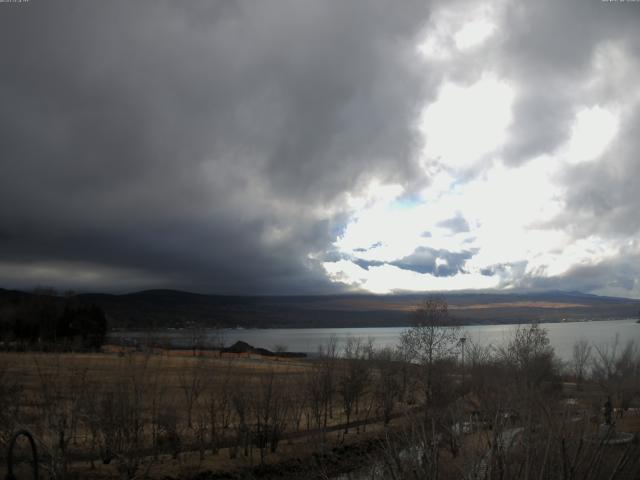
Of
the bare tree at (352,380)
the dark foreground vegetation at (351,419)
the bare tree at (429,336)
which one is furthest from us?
the bare tree at (429,336)

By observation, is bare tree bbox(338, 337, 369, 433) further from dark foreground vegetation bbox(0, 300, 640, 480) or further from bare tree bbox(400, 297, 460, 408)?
bare tree bbox(400, 297, 460, 408)

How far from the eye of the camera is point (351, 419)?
179 feet

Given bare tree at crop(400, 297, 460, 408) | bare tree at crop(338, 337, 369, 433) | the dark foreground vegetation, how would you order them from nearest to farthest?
the dark foreground vegetation → bare tree at crop(338, 337, 369, 433) → bare tree at crop(400, 297, 460, 408)

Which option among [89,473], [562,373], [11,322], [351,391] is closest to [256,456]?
[89,473]

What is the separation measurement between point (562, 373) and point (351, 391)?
27517mm

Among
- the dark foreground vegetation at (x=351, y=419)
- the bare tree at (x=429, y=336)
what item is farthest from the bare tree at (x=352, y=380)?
the bare tree at (x=429, y=336)

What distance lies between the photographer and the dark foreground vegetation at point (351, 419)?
1195 cm

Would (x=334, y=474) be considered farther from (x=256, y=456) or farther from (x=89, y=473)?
(x=89, y=473)

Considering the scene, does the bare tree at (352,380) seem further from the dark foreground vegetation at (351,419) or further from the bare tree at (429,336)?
the bare tree at (429,336)

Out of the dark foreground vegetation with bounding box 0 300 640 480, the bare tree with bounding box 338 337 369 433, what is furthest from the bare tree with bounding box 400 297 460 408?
the bare tree with bounding box 338 337 369 433

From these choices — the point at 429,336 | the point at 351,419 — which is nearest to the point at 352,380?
the point at 351,419

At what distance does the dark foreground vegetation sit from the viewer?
11953mm

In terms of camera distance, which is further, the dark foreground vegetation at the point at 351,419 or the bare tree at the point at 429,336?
the bare tree at the point at 429,336

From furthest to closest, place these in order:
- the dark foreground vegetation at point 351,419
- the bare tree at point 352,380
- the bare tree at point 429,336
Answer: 1. the bare tree at point 429,336
2. the bare tree at point 352,380
3. the dark foreground vegetation at point 351,419
